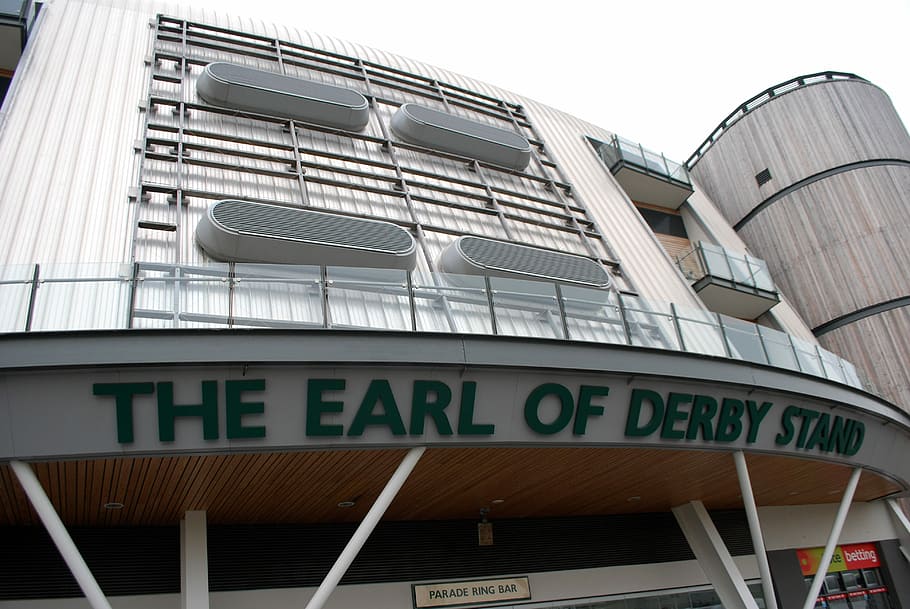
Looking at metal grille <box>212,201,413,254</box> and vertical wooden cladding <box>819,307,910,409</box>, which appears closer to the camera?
metal grille <box>212,201,413,254</box>

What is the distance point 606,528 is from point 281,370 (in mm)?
8865

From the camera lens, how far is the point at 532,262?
15.0 m

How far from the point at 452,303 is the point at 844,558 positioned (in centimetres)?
1394

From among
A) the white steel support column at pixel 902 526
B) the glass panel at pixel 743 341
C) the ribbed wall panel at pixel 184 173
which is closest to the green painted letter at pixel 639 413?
the glass panel at pixel 743 341

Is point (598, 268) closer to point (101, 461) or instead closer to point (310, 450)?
point (310, 450)

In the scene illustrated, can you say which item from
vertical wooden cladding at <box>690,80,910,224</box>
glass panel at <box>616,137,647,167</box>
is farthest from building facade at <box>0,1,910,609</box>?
vertical wooden cladding at <box>690,80,910,224</box>

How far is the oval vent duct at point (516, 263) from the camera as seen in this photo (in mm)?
14172

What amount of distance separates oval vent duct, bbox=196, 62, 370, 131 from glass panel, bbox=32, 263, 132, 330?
27.2 ft

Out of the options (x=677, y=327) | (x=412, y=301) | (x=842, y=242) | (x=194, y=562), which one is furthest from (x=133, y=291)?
(x=842, y=242)

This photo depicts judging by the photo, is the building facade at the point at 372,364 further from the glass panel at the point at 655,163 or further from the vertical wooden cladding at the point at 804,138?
the vertical wooden cladding at the point at 804,138

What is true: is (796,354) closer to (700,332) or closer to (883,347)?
(700,332)

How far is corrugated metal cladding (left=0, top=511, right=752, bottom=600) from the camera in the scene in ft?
31.4

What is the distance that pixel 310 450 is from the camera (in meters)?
8.04

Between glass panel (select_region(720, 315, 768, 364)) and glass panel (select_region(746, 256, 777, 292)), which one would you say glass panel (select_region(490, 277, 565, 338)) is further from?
glass panel (select_region(746, 256, 777, 292))
